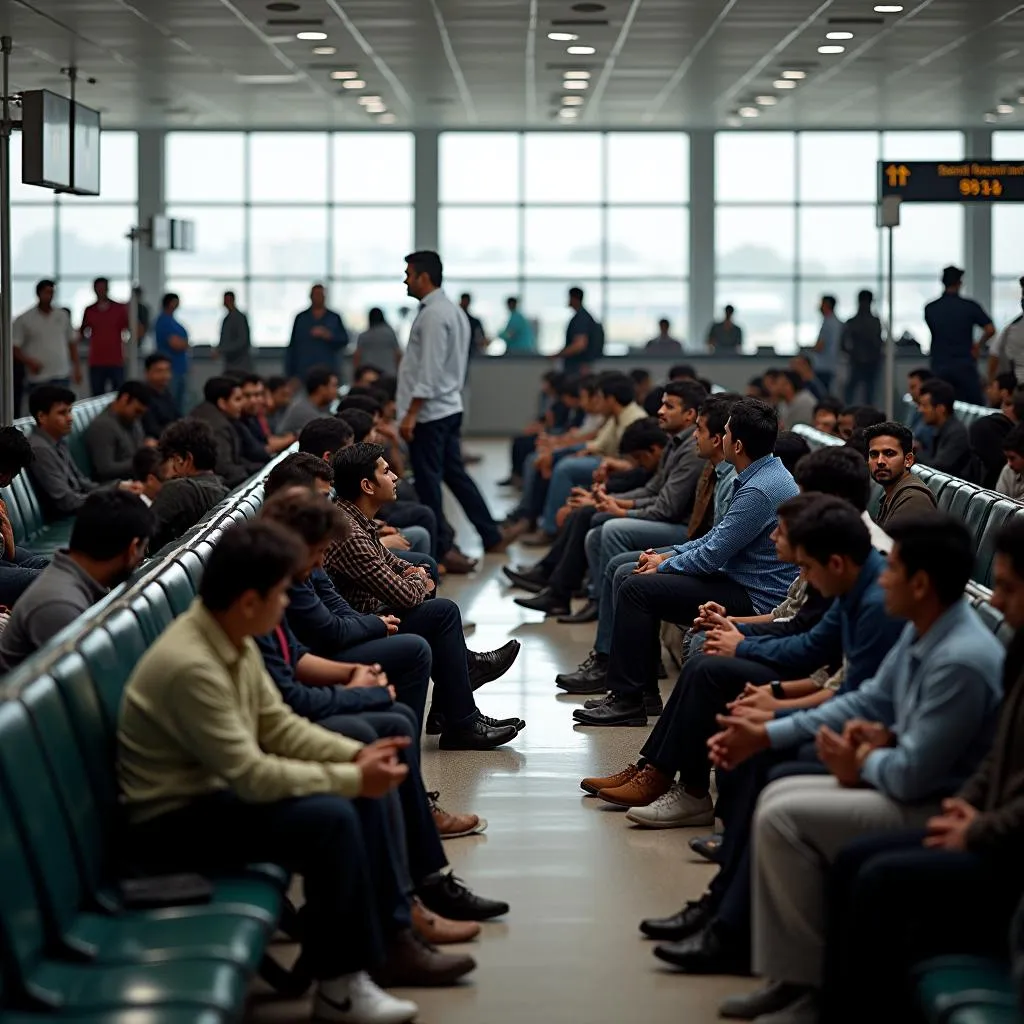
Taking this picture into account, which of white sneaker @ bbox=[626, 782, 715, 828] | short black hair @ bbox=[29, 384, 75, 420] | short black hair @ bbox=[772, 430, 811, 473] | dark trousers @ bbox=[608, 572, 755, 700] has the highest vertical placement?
short black hair @ bbox=[29, 384, 75, 420]

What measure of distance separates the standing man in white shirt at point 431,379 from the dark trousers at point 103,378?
8.46 metres

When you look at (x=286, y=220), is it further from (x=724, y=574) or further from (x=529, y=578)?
(x=724, y=574)

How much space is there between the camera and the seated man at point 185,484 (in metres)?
6.43

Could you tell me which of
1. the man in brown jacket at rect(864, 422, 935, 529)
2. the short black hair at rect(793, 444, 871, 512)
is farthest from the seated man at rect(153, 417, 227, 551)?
the man in brown jacket at rect(864, 422, 935, 529)

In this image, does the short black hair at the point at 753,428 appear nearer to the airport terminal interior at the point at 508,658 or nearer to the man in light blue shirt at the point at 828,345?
A: the airport terminal interior at the point at 508,658

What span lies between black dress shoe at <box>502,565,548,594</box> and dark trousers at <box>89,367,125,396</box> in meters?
9.06

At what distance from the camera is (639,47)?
14352 mm

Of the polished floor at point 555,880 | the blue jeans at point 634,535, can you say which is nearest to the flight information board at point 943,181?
the blue jeans at point 634,535

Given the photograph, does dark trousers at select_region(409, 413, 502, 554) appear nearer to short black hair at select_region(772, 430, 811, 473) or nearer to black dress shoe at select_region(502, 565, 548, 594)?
black dress shoe at select_region(502, 565, 548, 594)

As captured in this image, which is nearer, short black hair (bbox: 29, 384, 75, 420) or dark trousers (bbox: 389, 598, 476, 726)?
dark trousers (bbox: 389, 598, 476, 726)

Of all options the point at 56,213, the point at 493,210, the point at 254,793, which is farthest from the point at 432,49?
the point at 254,793

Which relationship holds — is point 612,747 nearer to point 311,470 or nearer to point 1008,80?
point 311,470

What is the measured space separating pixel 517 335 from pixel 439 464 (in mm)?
11767

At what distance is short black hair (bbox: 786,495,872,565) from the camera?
156 inches
